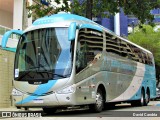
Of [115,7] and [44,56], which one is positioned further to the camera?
[115,7]

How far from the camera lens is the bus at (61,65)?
12758 millimetres

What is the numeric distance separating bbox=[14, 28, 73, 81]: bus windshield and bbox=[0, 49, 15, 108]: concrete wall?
607 centimetres

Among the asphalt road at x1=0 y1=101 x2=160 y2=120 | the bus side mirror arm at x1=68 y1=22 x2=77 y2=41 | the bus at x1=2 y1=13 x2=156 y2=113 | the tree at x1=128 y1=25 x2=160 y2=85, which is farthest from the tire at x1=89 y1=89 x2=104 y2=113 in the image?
the tree at x1=128 y1=25 x2=160 y2=85

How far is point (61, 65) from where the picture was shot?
12.9m

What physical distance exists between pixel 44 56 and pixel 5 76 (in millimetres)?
7379

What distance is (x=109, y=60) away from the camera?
16547 millimetres

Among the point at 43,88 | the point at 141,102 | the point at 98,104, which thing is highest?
the point at 43,88

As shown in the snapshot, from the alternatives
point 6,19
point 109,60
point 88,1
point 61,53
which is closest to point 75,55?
point 61,53

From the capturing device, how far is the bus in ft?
41.9

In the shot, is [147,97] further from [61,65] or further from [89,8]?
[61,65]

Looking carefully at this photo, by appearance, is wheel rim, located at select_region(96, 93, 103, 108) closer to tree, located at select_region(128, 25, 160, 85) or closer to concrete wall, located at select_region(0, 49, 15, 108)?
concrete wall, located at select_region(0, 49, 15, 108)

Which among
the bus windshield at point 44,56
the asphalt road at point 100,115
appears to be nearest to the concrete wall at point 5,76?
the asphalt road at point 100,115

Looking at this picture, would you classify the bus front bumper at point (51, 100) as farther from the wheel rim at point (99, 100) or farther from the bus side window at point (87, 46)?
the wheel rim at point (99, 100)

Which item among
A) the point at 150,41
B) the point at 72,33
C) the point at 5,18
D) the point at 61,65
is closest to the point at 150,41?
the point at 150,41
